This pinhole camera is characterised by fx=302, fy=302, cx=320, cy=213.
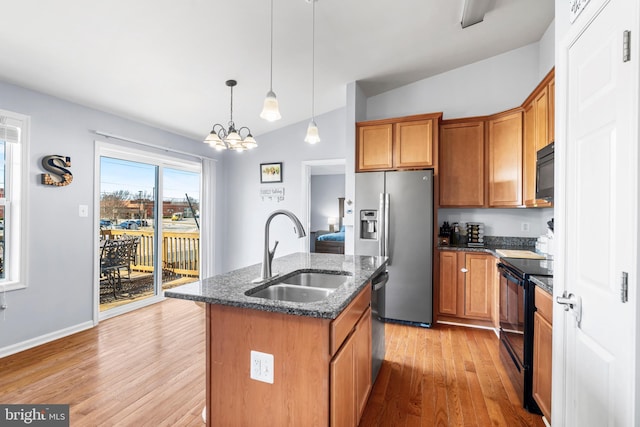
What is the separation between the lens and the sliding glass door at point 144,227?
3.68 m

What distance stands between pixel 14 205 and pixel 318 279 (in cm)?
292

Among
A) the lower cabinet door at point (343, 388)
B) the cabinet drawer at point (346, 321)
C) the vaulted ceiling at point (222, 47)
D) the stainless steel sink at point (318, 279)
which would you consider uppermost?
the vaulted ceiling at point (222, 47)

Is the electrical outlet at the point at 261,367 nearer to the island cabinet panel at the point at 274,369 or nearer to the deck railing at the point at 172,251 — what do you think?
the island cabinet panel at the point at 274,369

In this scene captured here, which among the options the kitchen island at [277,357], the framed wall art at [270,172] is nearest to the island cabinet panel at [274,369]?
the kitchen island at [277,357]

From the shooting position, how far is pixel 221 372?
4.67ft

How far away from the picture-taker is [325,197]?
948 cm

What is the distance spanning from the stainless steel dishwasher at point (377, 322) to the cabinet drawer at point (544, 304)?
37.0 inches

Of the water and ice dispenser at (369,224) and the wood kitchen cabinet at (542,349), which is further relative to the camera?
the water and ice dispenser at (369,224)

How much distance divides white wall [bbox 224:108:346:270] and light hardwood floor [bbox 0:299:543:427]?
76.4 inches

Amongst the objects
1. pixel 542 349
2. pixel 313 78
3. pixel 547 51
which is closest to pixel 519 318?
pixel 542 349

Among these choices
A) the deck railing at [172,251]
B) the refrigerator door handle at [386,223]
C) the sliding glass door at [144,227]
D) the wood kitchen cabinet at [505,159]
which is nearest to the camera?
the wood kitchen cabinet at [505,159]

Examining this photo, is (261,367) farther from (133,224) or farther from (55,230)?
(133,224)

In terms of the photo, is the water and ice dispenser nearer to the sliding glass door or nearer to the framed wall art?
the framed wall art

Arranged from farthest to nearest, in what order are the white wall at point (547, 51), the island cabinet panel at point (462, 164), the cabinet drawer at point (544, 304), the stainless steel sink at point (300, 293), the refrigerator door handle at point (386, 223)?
the island cabinet panel at point (462, 164) < the refrigerator door handle at point (386, 223) < the white wall at point (547, 51) < the stainless steel sink at point (300, 293) < the cabinet drawer at point (544, 304)
